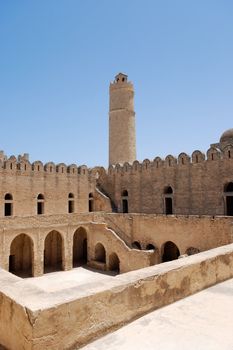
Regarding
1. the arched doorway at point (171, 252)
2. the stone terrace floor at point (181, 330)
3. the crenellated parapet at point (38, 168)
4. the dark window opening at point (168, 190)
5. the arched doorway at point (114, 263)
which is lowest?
the arched doorway at point (114, 263)

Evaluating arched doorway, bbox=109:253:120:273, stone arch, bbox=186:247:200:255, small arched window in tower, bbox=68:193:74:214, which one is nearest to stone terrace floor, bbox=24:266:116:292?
arched doorway, bbox=109:253:120:273

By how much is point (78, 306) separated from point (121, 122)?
26.8 meters

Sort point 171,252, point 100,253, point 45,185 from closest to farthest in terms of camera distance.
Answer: point 171,252, point 100,253, point 45,185

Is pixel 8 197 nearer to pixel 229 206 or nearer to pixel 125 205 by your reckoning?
pixel 125 205

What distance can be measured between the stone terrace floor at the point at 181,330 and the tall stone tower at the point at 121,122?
25116 millimetres

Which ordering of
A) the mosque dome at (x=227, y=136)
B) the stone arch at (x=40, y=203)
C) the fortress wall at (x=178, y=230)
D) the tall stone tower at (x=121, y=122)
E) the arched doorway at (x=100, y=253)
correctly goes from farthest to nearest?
the tall stone tower at (x=121, y=122) < the mosque dome at (x=227, y=136) < the stone arch at (x=40, y=203) < the arched doorway at (x=100, y=253) < the fortress wall at (x=178, y=230)

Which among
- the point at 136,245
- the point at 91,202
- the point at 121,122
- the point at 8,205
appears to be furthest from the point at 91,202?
the point at 121,122

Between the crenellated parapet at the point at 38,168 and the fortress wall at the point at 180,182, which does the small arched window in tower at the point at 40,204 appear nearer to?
the crenellated parapet at the point at 38,168

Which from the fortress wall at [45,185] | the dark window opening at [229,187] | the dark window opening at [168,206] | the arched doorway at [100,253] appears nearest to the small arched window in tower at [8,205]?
the fortress wall at [45,185]

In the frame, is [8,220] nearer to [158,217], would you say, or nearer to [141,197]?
[158,217]

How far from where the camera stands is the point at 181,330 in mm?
2748

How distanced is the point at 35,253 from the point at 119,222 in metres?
5.89

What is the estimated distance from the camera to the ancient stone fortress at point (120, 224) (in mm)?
2996

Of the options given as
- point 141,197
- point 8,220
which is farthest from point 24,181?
point 141,197
